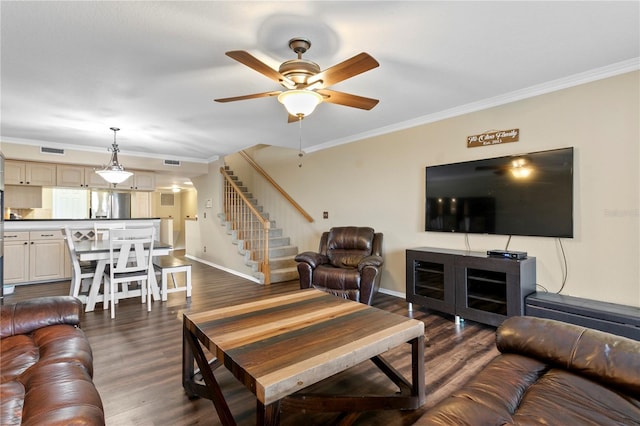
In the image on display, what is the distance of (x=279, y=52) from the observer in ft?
7.87

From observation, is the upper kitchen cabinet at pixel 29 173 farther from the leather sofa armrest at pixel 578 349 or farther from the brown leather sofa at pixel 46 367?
the leather sofa armrest at pixel 578 349

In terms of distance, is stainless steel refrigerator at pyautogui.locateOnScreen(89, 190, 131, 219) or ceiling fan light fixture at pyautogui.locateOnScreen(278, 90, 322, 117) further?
stainless steel refrigerator at pyautogui.locateOnScreen(89, 190, 131, 219)

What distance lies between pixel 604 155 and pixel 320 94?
102 inches

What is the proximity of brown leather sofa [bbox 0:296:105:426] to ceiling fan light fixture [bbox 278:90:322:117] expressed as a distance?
6.33 feet

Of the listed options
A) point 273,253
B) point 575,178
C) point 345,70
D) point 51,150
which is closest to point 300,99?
point 345,70

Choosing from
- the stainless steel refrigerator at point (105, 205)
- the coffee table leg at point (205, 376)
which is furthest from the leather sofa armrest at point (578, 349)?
the stainless steel refrigerator at point (105, 205)

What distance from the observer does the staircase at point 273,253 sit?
17.1 feet

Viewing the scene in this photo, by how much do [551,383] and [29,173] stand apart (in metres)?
7.39

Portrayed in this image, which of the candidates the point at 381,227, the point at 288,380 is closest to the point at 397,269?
the point at 381,227

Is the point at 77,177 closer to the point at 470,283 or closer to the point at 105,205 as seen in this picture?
the point at 105,205

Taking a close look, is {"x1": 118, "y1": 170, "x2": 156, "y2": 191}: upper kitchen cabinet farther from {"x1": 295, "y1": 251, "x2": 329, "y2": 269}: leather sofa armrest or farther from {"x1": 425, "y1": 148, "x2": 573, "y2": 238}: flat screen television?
{"x1": 425, "y1": 148, "x2": 573, "y2": 238}: flat screen television

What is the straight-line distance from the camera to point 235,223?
20.4ft

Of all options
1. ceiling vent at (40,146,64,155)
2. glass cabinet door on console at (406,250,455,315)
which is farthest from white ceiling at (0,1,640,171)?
glass cabinet door on console at (406,250,455,315)

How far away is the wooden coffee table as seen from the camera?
Result: 4.27 feet
